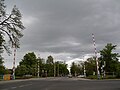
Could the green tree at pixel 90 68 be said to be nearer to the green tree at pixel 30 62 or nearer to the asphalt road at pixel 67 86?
the green tree at pixel 30 62

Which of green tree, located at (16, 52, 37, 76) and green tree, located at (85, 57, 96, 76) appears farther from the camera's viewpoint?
green tree, located at (16, 52, 37, 76)

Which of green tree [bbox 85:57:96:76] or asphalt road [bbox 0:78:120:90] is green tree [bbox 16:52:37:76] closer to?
green tree [bbox 85:57:96:76]

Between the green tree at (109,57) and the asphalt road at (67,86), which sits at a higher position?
the green tree at (109,57)

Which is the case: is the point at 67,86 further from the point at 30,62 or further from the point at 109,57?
the point at 30,62

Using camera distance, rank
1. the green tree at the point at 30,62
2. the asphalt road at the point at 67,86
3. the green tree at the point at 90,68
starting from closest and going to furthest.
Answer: the asphalt road at the point at 67,86, the green tree at the point at 90,68, the green tree at the point at 30,62

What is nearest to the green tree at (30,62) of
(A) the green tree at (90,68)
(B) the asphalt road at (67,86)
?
(A) the green tree at (90,68)

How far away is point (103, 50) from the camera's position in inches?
3086

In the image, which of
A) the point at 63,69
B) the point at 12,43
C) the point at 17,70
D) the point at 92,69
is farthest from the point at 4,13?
the point at 63,69

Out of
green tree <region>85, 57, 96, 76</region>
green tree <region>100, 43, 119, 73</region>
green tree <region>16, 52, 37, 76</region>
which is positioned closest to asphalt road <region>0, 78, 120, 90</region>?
green tree <region>100, 43, 119, 73</region>

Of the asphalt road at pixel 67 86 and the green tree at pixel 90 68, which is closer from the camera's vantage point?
the asphalt road at pixel 67 86

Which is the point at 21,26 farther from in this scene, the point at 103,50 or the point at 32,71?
the point at 32,71

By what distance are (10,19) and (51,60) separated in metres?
135

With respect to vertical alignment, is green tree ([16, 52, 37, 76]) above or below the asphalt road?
above

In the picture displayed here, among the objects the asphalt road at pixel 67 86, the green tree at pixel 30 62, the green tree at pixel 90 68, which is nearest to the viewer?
the asphalt road at pixel 67 86
